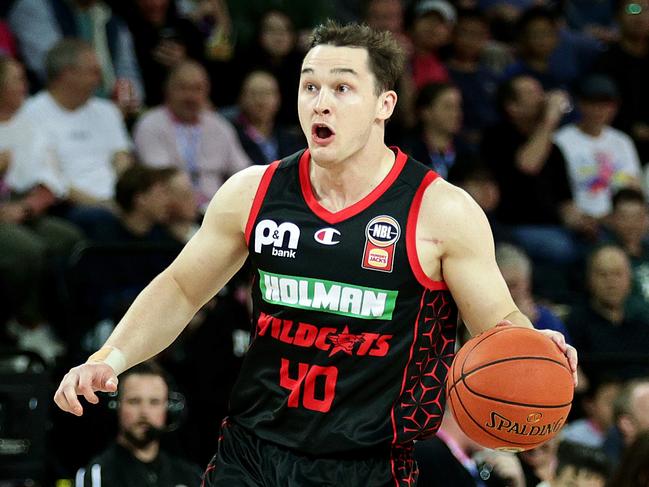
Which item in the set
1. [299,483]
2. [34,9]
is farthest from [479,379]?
[34,9]

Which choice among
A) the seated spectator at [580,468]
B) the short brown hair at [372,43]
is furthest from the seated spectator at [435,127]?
the short brown hair at [372,43]

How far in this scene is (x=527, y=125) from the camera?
1026 centimetres

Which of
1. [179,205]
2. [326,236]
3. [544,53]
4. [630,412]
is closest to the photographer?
[326,236]

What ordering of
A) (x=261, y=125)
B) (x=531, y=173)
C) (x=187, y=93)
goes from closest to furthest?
1. (x=187, y=93)
2. (x=261, y=125)
3. (x=531, y=173)

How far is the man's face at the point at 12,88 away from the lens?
788 centimetres

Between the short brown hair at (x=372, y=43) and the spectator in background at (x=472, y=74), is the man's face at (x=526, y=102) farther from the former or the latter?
the short brown hair at (x=372, y=43)

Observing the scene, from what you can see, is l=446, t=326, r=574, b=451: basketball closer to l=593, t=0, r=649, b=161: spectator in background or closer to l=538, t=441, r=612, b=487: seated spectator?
l=538, t=441, r=612, b=487: seated spectator

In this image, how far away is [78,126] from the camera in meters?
8.45

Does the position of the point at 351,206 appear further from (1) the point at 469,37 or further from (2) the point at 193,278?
(1) the point at 469,37

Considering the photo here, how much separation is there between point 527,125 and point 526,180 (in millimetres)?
599

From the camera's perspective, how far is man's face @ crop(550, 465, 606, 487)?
20.8 feet

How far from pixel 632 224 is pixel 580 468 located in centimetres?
364

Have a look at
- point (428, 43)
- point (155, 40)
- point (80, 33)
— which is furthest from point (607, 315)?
point (80, 33)

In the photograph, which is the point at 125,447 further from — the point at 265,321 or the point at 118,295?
the point at 265,321
